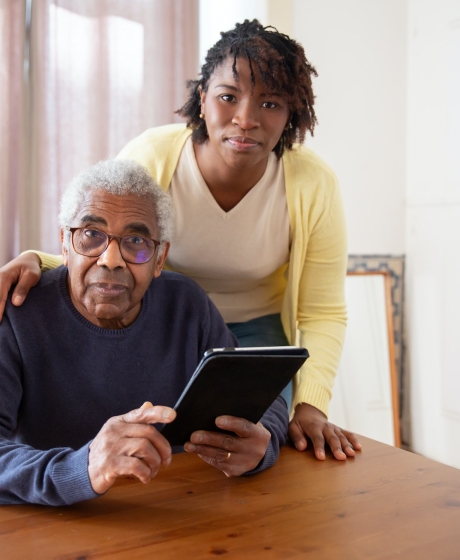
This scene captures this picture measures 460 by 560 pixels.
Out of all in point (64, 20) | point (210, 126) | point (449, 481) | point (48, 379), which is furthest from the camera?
point (64, 20)

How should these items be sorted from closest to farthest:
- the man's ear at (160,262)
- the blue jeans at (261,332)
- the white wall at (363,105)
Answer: the man's ear at (160,262)
the blue jeans at (261,332)
the white wall at (363,105)

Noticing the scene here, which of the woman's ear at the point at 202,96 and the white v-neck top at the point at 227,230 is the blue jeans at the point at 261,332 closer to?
the white v-neck top at the point at 227,230

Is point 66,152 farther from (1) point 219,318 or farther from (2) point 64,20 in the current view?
(1) point 219,318

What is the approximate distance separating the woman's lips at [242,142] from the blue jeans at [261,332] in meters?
0.62

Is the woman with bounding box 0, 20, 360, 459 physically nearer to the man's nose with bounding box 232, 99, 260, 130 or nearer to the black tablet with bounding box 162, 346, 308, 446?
the man's nose with bounding box 232, 99, 260, 130

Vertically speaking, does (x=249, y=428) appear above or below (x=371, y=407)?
above

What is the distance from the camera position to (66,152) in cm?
268

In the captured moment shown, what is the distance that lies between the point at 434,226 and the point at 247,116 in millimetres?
2143

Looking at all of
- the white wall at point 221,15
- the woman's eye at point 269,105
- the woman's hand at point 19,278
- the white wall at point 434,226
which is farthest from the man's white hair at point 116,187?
the white wall at point 434,226

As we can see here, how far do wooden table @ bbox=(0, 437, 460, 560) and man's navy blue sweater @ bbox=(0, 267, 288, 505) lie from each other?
0.14m

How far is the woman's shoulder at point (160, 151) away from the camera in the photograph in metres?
1.91

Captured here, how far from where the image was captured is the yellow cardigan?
75.5 inches

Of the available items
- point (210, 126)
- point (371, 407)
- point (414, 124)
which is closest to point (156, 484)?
point (210, 126)

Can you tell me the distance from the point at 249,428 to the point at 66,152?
175 centimetres
